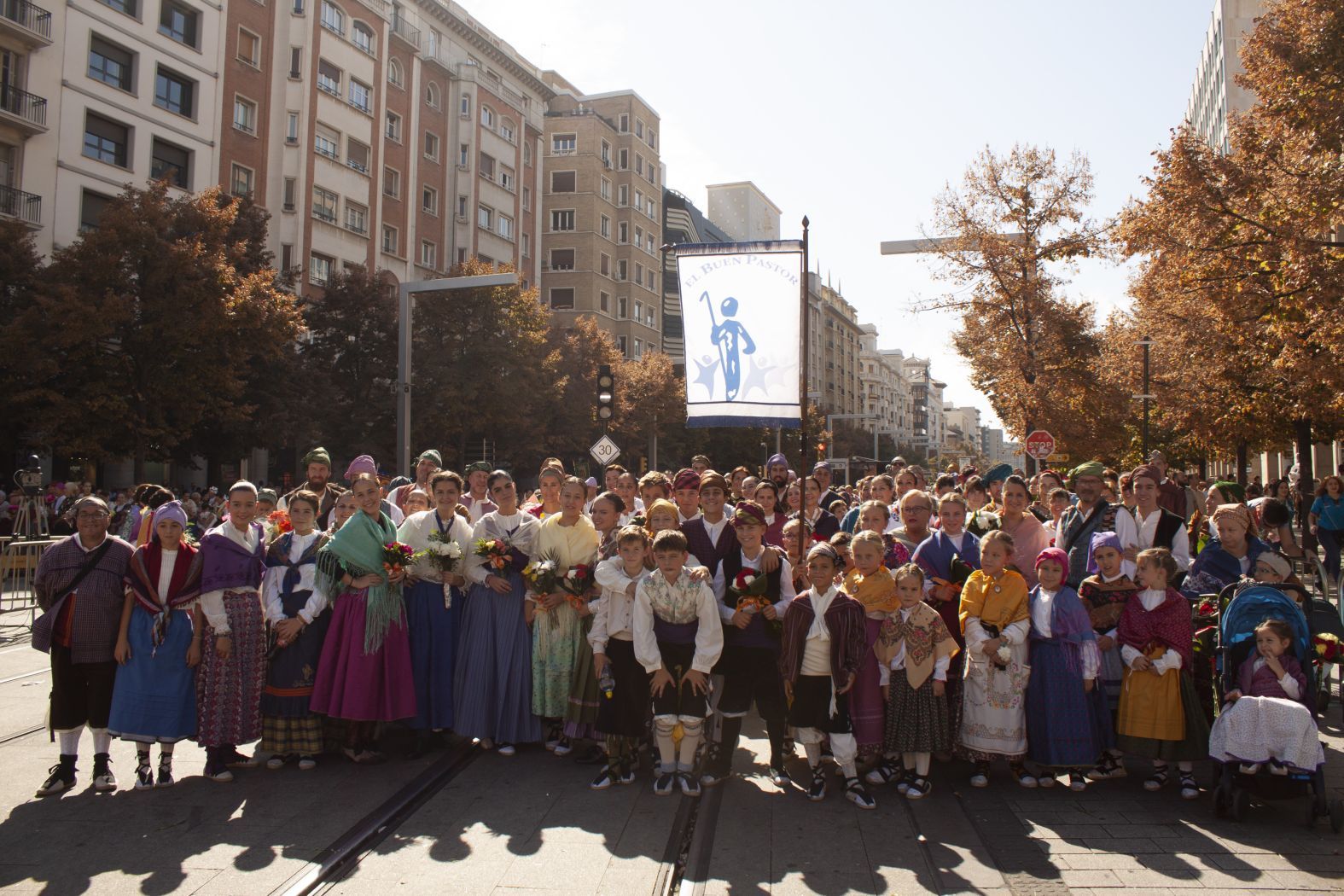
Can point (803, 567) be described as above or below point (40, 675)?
above

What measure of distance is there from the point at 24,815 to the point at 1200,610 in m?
7.59

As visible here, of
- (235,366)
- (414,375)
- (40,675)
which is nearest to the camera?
(40,675)

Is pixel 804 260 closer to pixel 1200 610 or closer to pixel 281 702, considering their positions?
pixel 1200 610

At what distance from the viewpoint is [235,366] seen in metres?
23.8

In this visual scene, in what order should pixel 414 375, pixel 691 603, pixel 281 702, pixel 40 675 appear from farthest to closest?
pixel 414 375 → pixel 40 675 → pixel 281 702 → pixel 691 603

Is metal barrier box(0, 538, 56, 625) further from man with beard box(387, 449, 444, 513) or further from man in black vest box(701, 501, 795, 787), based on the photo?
man in black vest box(701, 501, 795, 787)

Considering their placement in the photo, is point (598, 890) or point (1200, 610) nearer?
point (598, 890)

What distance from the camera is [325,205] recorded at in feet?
119

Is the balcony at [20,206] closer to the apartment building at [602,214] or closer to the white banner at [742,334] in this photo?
the white banner at [742,334]

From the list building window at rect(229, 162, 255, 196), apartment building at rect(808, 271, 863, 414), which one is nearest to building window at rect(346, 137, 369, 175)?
building window at rect(229, 162, 255, 196)

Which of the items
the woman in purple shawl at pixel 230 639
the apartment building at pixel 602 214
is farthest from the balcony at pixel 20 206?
the apartment building at pixel 602 214

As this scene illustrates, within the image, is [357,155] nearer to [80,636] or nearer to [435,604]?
[435,604]

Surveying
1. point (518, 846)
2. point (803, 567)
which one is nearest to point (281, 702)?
point (518, 846)

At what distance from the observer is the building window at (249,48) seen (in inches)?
1287
